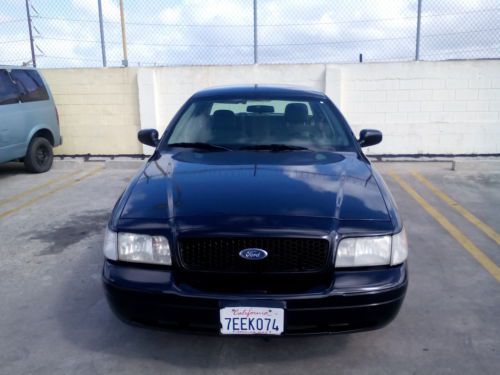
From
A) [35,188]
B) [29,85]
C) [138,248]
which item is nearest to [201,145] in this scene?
[138,248]

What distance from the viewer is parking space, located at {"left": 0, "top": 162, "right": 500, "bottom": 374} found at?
2.47 metres

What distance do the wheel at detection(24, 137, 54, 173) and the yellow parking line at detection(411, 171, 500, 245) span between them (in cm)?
657

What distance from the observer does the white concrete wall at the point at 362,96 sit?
28.6 feet

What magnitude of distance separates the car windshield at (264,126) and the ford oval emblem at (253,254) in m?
1.30

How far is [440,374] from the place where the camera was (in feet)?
7.76

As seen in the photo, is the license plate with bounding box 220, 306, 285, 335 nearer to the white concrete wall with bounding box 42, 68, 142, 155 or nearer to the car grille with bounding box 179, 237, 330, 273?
the car grille with bounding box 179, 237, 330, 273

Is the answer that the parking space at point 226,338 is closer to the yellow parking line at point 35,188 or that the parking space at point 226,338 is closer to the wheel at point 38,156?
the yellow parking line at point 35,188

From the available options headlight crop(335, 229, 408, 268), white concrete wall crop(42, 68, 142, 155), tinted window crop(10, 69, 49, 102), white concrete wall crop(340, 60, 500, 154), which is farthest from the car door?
headlight crop(335, 229, 408, 268)

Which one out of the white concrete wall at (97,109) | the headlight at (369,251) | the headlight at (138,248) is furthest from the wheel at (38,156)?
the headlight at (369,251)

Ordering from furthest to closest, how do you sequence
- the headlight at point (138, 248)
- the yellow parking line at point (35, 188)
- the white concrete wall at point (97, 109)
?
the white concrete wall at point (97, 109)
the yellow parking line at point (35, 188)
the headlight at point (138, 248)

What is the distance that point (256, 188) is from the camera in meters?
2.53

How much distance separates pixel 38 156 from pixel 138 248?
6.56 m

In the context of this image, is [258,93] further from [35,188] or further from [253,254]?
[35,188]

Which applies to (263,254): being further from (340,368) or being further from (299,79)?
(299,79)
